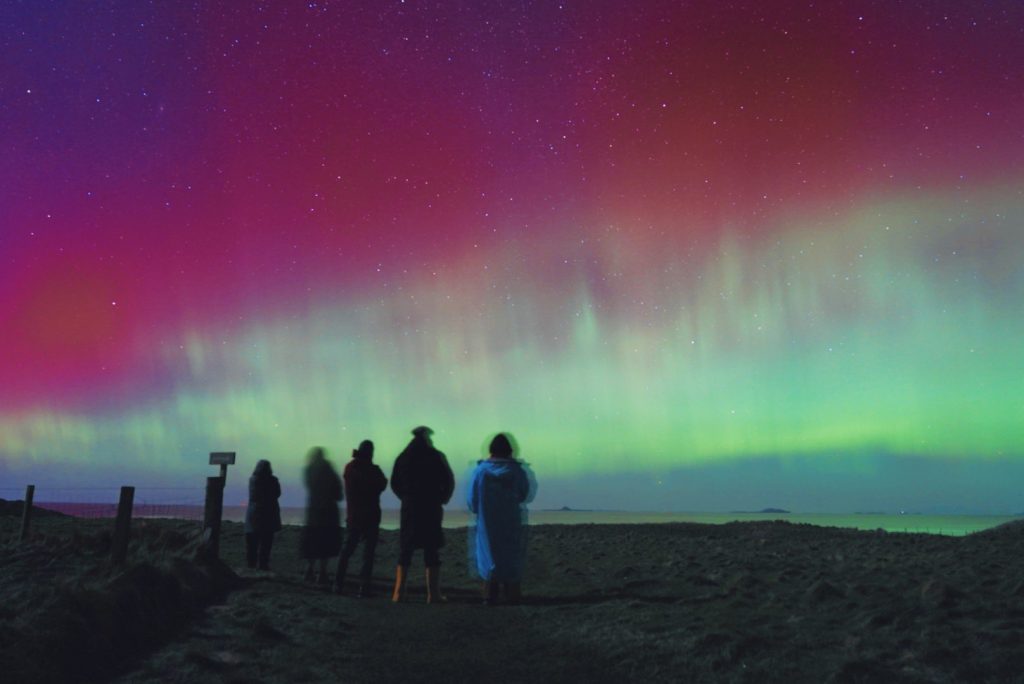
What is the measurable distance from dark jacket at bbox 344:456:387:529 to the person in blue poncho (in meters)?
1.99

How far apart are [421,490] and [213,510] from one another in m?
4.83

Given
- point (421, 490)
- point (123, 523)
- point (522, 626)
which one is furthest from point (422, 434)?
point (123, 523)

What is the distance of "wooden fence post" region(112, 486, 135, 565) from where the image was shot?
512 inches

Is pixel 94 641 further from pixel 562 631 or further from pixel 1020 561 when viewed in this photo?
pixel 1020 561

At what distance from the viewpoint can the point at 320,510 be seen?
15.5m

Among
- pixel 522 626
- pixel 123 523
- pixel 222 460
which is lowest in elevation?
pixel 522 626

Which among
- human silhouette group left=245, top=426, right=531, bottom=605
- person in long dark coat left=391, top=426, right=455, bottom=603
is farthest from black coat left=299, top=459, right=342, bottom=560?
person in long dark coat left=391, top=426, right=455, bottom=603

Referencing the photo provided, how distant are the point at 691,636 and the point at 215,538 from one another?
918 cm

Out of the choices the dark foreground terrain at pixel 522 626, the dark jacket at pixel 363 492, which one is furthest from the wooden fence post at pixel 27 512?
the dark jacket at pixel 363 492

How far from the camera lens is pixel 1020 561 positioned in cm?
1650

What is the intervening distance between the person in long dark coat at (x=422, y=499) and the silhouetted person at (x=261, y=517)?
4.91 metres

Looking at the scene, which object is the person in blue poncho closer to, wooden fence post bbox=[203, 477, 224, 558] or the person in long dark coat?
the person in long dark coat

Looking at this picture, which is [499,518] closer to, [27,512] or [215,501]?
[215,501]

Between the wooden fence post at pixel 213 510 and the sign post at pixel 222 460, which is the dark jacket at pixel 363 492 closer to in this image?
the wooden fence post at pixel 213 510
